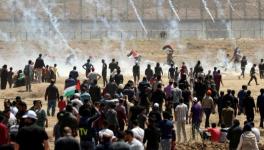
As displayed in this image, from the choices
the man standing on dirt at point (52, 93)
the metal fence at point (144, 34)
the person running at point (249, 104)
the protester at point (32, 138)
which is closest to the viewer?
the protester at point (32, 138)

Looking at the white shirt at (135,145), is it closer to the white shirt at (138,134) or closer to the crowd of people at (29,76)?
the white shirt at (138,134)

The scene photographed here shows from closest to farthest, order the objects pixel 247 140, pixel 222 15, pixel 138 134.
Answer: pixel 138 134, pixel 247 140, pixel 222 15

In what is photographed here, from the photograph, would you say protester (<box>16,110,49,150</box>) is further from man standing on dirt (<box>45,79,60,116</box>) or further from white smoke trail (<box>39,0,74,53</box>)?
white smoke trail (<box>39,0,74,53</box>)

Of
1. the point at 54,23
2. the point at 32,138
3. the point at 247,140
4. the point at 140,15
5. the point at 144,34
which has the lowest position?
the point at 247,140

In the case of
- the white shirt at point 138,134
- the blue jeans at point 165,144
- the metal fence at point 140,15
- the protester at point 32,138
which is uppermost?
→ the metal fence at point 140,15

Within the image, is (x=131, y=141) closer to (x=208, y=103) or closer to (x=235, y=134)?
(x=235, y=134)

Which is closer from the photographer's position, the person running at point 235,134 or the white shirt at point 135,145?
the white shirt at point 135,145

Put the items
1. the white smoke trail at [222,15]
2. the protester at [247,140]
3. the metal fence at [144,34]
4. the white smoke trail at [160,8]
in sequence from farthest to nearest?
the white smoke trail at [160,8], the white smoke trail at [222,15], the metal fence at [144,34], the protester at [247,140]

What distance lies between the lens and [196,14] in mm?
100812

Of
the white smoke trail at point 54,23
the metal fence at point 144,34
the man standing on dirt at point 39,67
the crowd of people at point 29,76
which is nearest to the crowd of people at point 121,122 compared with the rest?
the crowd of people at point 29,76

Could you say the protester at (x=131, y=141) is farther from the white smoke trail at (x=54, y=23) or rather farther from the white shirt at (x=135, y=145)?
the white smoke trail at (x=54, y=23)

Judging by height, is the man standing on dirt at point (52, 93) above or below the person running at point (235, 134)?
above

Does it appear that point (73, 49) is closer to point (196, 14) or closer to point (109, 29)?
point (109, 29)

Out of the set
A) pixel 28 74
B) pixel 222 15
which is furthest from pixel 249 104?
pixel 222 15
